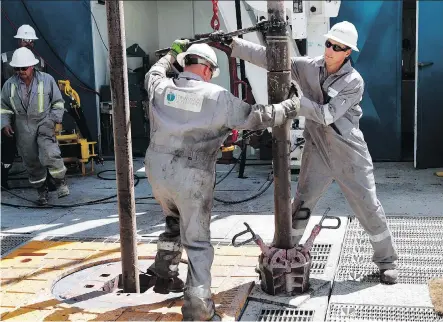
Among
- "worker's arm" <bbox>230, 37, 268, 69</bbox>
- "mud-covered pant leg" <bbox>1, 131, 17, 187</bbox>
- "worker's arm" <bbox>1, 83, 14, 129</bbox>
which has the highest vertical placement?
"worker's arm" <bbox>230, 37, 268, 69</bbox>

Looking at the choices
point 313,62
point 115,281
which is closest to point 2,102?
point 115,281

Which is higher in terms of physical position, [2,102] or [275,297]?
[2,102]

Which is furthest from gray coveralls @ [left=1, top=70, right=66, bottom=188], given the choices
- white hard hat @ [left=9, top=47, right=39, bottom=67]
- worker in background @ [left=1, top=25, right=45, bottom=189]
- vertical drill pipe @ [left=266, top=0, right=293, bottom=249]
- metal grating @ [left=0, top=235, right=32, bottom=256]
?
vertical drill pipe @ [left=266, top=0, right=293, bottom=249]

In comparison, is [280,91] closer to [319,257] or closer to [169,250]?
[169,250]

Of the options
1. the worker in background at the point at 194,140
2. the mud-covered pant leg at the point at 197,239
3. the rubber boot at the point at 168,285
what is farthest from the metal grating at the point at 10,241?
the mud-covered pant leg at the point at 197,239

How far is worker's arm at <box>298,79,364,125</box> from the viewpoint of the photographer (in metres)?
4.42

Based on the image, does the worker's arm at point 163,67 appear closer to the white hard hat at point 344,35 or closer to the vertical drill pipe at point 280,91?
the vertical drill pipe at point 280,91

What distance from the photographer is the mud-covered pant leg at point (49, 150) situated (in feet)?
25.5

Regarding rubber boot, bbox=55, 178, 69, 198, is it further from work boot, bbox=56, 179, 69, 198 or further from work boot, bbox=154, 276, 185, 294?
work boot, bbox=154, 276, 185, 294

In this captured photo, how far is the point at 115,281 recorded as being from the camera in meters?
4.93

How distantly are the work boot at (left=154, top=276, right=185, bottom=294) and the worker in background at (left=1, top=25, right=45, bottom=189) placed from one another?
4101 millimetres

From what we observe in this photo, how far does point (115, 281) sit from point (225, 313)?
43.4 inches

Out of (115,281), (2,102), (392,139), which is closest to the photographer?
(115,281)

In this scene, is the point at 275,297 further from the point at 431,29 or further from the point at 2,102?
the point at 431,29
